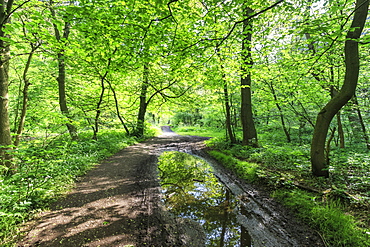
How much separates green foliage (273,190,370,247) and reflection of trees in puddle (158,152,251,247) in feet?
4.72

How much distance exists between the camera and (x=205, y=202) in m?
4.29

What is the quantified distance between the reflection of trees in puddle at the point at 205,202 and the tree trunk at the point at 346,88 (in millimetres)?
2859

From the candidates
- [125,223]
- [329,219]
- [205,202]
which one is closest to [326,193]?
[329,219]

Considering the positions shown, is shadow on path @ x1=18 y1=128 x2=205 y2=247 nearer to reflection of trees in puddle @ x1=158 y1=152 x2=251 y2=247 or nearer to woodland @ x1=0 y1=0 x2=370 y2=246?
reflection of trees in puddle @ x1=158 y1=152 x2=251 y2=247

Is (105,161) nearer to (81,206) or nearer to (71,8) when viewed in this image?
(81,206)

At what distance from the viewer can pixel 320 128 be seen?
15.8ft

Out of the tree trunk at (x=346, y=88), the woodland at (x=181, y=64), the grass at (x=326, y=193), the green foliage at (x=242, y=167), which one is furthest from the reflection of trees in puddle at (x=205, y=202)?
the tree trunk at (x=346, y=88)

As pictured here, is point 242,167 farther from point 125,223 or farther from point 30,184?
point 30,184

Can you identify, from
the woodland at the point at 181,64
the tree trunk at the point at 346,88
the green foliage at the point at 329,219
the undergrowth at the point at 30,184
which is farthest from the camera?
the tree trunk at the point at 346,88

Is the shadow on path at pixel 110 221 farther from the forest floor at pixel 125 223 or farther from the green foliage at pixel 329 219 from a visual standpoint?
the green foliage at pixel 329 219

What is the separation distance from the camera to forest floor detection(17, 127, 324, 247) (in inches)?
116

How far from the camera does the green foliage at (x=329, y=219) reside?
278cm

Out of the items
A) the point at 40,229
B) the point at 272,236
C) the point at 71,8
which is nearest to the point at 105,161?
the point at 40,229

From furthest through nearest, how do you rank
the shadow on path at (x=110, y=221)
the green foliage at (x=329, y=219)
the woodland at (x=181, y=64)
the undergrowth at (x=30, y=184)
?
the woodland at (x=181, y=64) → the undergrowth at (x=30, y=184) → the shadow on path at (x=110, y=221) → the green foliage at (x=329, y=219)
